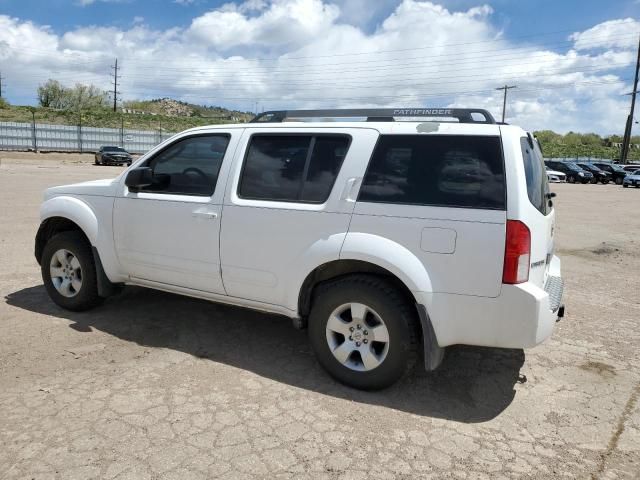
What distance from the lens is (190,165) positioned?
4375mm

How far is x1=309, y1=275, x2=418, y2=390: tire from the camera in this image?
11.2 feet

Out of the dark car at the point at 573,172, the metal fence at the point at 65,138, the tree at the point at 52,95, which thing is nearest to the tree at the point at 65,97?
the tree at the point at 52,95

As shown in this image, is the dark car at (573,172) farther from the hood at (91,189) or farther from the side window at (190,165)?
the hood at (91,189)

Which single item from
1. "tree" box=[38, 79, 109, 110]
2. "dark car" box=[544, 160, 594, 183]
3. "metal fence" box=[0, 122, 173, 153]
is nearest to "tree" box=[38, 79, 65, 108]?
"tree" box=[38, 79, 109, 110]

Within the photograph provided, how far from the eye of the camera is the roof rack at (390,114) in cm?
359

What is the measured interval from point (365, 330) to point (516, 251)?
3.63 feet

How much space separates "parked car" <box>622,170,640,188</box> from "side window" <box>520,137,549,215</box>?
3703cm

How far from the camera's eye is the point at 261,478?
8.79 ft

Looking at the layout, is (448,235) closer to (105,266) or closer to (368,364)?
(368,364)

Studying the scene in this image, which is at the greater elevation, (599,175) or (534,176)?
(534,176)

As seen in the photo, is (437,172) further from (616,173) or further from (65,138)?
(65,138)

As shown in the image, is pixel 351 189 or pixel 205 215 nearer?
pixel 351 189

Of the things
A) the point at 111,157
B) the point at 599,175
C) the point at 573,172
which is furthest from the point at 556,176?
the point at 111,157

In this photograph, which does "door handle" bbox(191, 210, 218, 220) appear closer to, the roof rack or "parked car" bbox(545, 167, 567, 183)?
the roof rack
